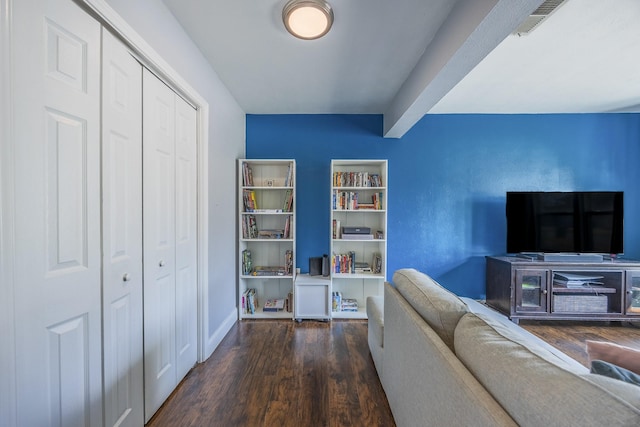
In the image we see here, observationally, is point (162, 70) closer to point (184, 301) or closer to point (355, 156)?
point (184, 301)

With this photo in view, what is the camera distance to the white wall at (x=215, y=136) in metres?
1.41

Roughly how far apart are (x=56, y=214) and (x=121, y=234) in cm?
32

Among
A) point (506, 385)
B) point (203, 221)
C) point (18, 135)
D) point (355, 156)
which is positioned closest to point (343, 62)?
point (355, 156)

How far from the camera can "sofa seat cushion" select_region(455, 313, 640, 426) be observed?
48 cm

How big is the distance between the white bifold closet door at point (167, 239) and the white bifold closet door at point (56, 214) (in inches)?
13.5

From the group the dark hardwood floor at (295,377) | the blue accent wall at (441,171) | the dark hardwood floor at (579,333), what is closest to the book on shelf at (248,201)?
the blue accent wall at (441,171)

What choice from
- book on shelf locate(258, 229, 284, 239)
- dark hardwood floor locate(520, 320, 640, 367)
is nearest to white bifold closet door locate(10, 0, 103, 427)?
book on shelf locate(258, 229, 284, 239)

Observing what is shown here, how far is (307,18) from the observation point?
59.6 inches

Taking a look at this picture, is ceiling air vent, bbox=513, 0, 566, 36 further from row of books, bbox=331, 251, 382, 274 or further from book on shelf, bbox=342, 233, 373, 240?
row of books, bbox=331, 251, 382, 274

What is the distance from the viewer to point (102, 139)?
3.70 feet

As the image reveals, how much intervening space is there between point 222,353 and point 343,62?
2.69 metres

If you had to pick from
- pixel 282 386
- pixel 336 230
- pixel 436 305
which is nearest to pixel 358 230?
pixel 336 230

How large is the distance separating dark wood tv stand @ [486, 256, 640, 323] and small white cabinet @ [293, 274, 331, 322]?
6.65ft

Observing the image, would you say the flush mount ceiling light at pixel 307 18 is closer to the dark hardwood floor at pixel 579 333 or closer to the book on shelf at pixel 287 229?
the book on shelf at pixel 287 229
